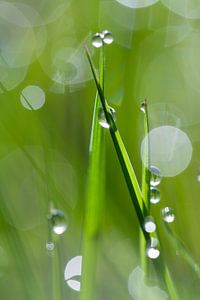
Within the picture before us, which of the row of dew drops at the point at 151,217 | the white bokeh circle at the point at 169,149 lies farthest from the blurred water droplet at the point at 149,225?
the white bokeh circle at the point at 169,149

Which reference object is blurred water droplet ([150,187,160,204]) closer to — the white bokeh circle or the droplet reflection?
the droplet reflection

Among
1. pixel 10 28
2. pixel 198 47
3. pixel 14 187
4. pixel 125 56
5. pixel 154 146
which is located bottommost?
pixel 14 187

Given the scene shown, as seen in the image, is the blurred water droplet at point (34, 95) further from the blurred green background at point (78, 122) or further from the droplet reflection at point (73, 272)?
the droplet reflection at point (73, 272)

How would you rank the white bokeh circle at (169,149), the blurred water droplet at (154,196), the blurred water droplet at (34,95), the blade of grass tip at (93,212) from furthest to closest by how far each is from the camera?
the blurred water droplet at (34,95) → the white bokeh circle at (169,149) → the blurred water droplet at (154,196) → the blade of grass tip at (93,212)

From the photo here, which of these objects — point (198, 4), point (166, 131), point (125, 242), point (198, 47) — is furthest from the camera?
point (198, 4)

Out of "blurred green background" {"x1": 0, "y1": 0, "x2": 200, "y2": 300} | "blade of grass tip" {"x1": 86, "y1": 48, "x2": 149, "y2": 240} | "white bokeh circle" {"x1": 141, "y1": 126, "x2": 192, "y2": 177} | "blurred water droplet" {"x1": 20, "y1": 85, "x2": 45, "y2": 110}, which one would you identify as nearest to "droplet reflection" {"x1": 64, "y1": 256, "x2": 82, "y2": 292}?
"blurred green background" {"x1": 0, "y1": 0, "x2": 200, "y2": 300}

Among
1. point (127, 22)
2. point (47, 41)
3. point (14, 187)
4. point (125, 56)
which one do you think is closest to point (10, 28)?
point (47, 41)

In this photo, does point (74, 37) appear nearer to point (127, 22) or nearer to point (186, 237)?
point (127, 22)
